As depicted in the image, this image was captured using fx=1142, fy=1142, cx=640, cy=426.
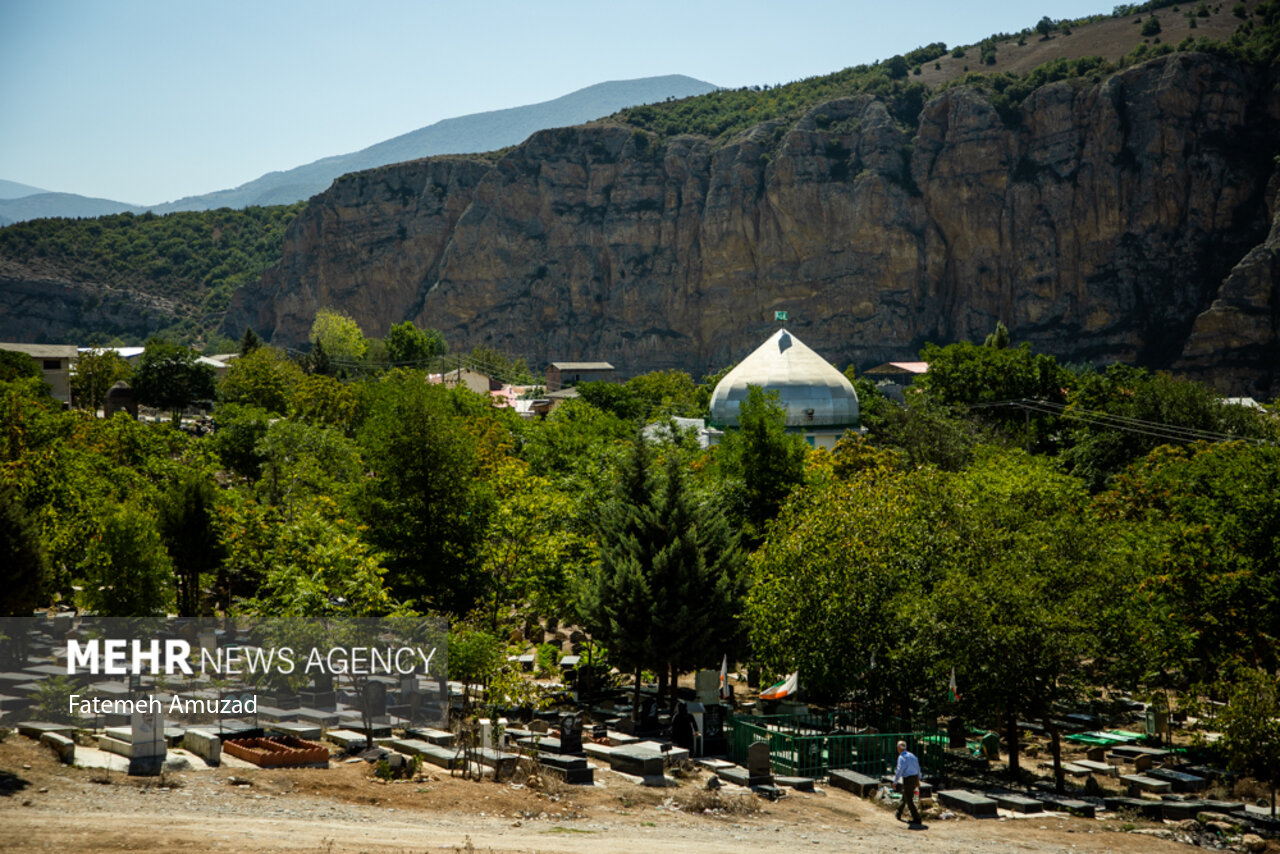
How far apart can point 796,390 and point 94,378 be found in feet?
172

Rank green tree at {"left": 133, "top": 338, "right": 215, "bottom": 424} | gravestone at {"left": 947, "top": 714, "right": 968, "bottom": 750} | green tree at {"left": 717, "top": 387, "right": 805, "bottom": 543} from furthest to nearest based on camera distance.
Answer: green tree at {"left": 133, "top": 338, "right": 215, "bottom": 424} < green tree at {"left": 717, "top": 387, "right": 805, "bottom": 543} < gravestone at {"left": 947, "top": 714, "right": 968, "bottom": 750}

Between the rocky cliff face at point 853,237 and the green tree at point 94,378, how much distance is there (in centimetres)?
7153

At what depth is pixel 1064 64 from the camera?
13450 cm

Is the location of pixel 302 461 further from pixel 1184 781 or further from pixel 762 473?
pixel 1184 781

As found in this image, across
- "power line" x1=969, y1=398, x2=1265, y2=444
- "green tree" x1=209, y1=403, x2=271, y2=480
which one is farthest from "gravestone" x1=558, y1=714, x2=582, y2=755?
"power line" x1=969, y1=398, x2=1265, y2=444

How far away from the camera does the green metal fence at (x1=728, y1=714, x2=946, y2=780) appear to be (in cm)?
2264

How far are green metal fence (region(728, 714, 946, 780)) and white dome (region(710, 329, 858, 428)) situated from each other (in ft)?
91.3

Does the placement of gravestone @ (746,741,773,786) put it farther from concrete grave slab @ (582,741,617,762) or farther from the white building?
the white building

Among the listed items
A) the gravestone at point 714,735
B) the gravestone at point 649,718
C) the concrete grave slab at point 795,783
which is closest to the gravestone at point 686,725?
the gravestone at point 714,735

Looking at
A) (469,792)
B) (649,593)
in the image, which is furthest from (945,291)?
(469,792)

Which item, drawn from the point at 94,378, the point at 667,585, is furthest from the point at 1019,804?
the point at 94,378

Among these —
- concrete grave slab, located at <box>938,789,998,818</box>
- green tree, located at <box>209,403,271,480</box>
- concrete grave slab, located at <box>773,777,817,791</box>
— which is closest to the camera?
concrete grave slab, located at <box>938,789,998,818</box>

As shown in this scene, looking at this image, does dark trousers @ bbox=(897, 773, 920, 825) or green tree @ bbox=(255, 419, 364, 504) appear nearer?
dark trousers @ bbox=(897, 773, 920, 825)

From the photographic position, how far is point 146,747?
17.3 metres
